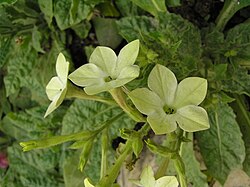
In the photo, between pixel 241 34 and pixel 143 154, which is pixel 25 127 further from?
pixel 241 34

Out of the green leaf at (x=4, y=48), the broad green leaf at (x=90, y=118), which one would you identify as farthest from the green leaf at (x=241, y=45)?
the green leaf at (x=4, y=48)

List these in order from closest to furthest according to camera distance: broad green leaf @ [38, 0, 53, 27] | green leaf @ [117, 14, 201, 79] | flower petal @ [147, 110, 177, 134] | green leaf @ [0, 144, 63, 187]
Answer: flower petal @ [147, 110, 177, 134], green leaf @ [117, 14, 201, 79], broad green leaf @ [38, 0, 53, 27], green leaf @ [0, 144, 63, 187]

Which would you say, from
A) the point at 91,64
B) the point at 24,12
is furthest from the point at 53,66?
the point at 91,64

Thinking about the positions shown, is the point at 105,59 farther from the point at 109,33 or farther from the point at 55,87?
the point at 109,33

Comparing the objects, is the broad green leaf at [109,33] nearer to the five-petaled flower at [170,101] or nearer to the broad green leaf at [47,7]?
the broad green leaf at [47,7]

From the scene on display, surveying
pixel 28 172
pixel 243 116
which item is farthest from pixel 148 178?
pixel 28 172

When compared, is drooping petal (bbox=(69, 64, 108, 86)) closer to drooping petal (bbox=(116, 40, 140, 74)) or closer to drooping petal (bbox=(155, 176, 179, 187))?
drooping petal (bbox=(116, 40, 140, 74))

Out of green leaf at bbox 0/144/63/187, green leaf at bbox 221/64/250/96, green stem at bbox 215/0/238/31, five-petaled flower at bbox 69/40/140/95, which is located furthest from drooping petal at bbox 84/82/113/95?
green leaf at bbox 0/144/63/187
